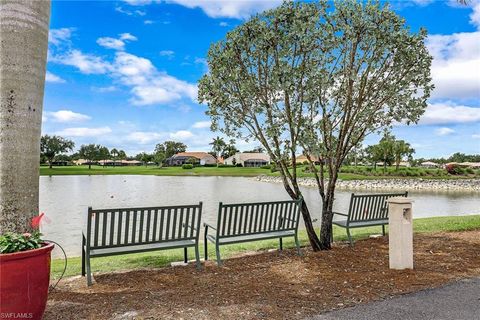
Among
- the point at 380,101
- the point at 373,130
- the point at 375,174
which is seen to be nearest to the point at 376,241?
the point at 373,130

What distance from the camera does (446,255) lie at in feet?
19.1

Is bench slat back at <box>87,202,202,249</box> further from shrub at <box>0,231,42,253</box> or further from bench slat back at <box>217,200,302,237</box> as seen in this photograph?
shrub at <box>0,231,42,253</box>

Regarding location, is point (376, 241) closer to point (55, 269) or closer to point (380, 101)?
point (380, 101)

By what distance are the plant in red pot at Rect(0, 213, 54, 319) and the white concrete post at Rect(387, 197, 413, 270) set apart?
4.30m

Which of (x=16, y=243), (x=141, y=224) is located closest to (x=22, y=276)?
(x=16, y=243)

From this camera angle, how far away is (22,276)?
3074 millimetres

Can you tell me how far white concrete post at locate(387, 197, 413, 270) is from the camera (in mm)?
5008

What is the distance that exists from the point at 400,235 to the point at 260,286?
218cm

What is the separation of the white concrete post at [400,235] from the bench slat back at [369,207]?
174 cm

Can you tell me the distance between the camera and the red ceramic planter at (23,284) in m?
2.99

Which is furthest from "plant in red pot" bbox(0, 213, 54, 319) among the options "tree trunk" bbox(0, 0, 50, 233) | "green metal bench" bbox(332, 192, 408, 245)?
"green metal bench" bbox(332, 192, 408, 245)

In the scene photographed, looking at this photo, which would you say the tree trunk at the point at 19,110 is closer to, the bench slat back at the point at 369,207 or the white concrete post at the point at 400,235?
the white concrete post at the point at 400,235

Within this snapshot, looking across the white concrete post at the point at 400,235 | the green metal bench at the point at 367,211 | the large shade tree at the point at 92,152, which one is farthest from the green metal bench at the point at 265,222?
the large shade tree at the point at 92,152

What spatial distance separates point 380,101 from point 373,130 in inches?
23.7
